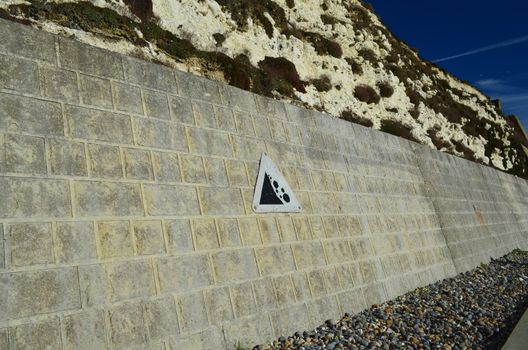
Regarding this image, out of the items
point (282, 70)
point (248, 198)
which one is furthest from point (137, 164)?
point (282, 70)

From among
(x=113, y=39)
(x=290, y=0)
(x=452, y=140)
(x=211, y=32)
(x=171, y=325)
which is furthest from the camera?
(x=452, y=140)

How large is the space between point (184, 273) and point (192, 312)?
0.47 metres

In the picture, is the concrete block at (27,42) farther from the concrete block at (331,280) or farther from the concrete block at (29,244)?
the concrete block at (331,280)

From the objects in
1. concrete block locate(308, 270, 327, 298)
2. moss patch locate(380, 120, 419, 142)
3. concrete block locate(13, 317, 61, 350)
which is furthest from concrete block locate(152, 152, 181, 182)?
moss patch locate(380, 120, 419, 142)

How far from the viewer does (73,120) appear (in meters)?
4.64

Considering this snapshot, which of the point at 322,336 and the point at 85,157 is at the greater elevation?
the point at 85,157

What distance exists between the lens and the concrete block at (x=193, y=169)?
5578mm

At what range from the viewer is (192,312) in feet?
15.7

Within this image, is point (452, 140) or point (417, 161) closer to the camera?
point (417, 161)

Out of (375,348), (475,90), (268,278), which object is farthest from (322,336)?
(475,90)

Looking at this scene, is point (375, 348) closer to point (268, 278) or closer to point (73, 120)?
point (268, 278)

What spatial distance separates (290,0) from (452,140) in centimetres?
1435

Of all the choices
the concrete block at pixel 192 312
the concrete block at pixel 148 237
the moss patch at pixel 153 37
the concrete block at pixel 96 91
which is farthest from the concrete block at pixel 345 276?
the moss patch at pixel 153 37

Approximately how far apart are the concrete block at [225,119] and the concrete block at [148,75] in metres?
0.83
